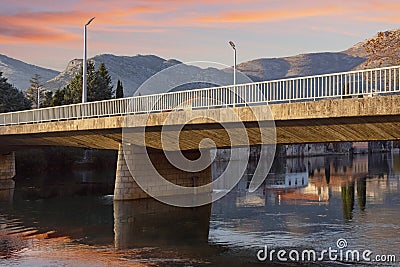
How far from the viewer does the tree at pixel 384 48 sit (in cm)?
4519

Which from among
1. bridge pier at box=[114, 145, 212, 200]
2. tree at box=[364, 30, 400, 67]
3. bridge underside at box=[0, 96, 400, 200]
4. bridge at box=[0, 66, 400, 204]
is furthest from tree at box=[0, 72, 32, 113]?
tree at box=[364, 30, 400, 67]

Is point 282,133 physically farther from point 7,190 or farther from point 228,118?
point 7,190

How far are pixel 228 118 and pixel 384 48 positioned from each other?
57.6 feet

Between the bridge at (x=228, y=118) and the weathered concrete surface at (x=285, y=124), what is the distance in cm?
4

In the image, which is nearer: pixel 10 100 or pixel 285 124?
pixel 285 124

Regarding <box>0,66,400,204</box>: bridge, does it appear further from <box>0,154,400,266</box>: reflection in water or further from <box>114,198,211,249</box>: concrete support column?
<box>0,154,400,266</box>: reflection in water

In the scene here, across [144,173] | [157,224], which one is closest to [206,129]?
[157,224]

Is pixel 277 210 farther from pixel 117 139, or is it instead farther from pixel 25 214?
pixel 25 214

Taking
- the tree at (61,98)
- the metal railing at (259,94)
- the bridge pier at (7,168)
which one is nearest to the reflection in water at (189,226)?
the metal railing at (259,94)

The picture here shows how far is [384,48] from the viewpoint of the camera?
150 feet

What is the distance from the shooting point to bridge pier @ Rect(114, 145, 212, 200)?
5034 cm

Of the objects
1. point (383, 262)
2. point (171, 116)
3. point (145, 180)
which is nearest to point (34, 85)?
point (145, 180)

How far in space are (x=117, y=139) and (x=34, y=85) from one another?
144 metres

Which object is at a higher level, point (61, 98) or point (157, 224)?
point (61, 98)
